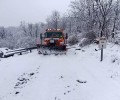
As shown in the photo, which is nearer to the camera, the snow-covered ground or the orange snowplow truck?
the snow-covered ground

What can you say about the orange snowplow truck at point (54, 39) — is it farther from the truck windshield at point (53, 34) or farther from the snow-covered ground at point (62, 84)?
the snow-covered ground at point (62, 84)

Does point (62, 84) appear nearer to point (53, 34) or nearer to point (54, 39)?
point (54, 39)

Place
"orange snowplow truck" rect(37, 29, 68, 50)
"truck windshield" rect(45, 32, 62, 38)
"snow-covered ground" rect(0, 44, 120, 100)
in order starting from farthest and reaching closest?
"truck windshield" rect(45, 32, 62, 38) → "orange snowplow truck" rect(37, 29, 68, 50) → "snow-covered ground" rect(0, 44, 120, 100)

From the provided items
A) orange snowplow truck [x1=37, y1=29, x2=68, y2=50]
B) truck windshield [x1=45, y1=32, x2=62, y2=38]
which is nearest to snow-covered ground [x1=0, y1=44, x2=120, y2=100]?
orange snowplow truck [x1=37, y1=29, x2=68, y2=50]

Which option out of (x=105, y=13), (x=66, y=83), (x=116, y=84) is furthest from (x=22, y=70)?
(x=105, y=13)

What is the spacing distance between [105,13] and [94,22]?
6368 millimetres

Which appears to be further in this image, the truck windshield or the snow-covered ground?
the truck windshield

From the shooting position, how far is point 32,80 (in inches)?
441

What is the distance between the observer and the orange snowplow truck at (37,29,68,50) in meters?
23.3

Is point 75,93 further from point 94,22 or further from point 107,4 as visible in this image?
point 94,22

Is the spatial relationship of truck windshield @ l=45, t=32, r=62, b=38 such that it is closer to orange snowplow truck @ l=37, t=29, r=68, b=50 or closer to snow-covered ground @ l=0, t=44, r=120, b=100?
orange snowplow truck @ l=37, t=29, r=68, b=50

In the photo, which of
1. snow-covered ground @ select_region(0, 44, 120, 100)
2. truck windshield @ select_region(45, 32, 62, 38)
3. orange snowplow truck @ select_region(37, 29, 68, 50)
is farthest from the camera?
truck windshield @ select_region(45, 32, 62, 38)

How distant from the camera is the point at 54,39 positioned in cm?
2386

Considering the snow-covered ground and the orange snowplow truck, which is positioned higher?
the orange snowplow truck
